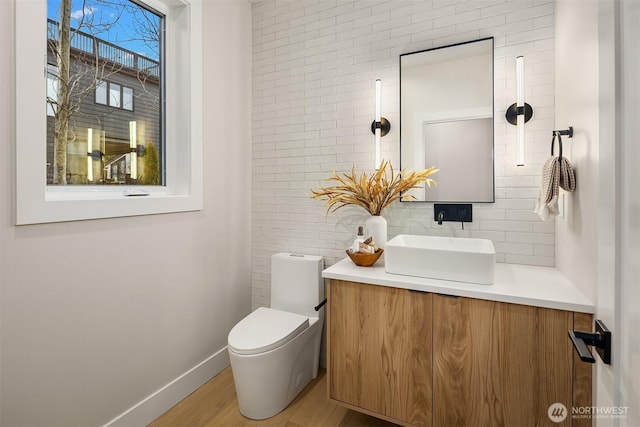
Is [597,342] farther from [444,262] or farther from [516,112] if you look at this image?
[516,112]

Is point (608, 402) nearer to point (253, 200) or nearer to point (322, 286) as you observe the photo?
point (322, 286)

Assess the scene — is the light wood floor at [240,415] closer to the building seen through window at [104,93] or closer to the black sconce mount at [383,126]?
the building seen through window at [104,93]

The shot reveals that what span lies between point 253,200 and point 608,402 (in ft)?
7.38

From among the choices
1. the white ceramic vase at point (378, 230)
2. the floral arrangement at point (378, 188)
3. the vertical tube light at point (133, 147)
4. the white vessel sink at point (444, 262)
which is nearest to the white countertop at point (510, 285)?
the white vessel sink at point (444, 262)

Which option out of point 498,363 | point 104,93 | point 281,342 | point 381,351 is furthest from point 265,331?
point 104,93

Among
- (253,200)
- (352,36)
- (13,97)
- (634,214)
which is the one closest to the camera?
(634,214)

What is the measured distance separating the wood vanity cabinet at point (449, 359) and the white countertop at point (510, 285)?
0.04m

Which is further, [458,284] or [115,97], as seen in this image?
[115,97]

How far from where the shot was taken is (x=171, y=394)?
191 cm

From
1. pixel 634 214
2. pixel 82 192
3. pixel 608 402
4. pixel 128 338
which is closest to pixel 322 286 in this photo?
pixel 128 338

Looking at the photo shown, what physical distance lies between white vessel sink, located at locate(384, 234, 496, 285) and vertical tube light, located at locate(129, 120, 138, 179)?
1489mm

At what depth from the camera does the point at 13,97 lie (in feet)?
4.06

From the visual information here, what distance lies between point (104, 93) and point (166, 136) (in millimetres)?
396

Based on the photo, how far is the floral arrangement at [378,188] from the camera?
1.90 metres
